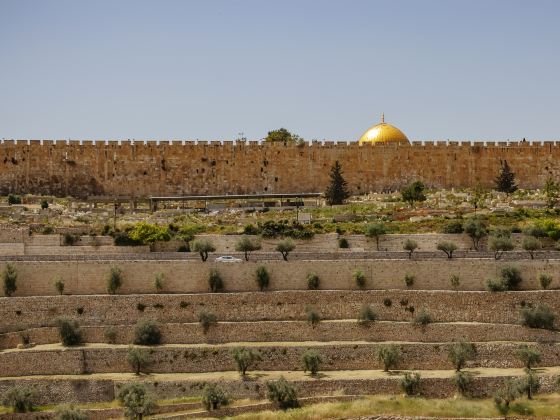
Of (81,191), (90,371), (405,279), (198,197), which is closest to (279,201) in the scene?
(198,197)

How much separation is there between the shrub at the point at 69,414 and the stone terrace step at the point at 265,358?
9.75 ft

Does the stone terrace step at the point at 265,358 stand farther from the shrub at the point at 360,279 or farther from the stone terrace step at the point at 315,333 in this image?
the shrub at the point at 360,279

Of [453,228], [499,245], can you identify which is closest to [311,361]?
[499,245]

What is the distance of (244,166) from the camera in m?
56.8

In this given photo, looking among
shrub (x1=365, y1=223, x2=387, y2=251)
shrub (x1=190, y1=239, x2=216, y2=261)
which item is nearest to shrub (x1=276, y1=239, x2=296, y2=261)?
shrub (x1=190, y1=239, x2=216, y2=261)

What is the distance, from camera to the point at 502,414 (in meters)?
30.2

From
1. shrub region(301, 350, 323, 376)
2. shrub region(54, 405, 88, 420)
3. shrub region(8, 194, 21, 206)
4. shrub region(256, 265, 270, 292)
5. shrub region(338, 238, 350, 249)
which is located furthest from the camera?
shrub region(8, 194, 21, 206)

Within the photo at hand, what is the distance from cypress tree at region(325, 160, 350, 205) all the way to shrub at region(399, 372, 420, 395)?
21.6 meters

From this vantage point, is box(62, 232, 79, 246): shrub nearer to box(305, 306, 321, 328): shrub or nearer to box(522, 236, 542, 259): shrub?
box(305, 306, 321, 328): shrub

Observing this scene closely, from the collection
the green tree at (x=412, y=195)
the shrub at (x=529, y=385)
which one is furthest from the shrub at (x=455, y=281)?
the green tree at (x=412, y=195)

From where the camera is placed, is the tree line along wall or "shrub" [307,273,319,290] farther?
the tree line along wall

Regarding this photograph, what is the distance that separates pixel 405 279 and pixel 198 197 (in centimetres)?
1859

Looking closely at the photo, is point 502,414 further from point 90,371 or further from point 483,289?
point 90,371

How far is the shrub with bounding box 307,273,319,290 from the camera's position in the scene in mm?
37094
